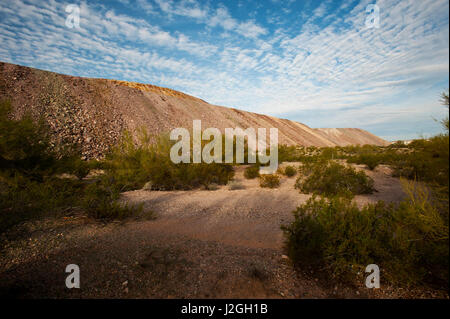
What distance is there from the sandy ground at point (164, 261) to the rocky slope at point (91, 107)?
14740mm

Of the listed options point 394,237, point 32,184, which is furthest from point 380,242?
point 32,184

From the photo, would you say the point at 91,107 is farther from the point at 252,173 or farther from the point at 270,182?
the point at 270,182

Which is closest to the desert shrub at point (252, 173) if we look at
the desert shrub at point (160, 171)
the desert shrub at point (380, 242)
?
the desert shrub at point (160, 171)

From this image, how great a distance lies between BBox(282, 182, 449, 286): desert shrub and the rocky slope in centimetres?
1768

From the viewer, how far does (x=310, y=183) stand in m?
7.90

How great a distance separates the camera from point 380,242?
2801mm

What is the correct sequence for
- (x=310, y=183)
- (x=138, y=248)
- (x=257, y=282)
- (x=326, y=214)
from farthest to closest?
(x=310, y=183) < (x=138, y=248) < (x=326, y=214) < (x=257, y=282)

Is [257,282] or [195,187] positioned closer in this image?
[257,282]

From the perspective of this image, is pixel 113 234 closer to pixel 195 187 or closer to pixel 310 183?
pixel 195 187

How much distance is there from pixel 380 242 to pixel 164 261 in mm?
3027

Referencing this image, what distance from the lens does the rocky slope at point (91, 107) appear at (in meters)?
17.8
